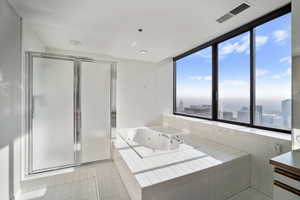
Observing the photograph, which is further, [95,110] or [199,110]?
[199,110]

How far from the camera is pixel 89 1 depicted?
1567 mm

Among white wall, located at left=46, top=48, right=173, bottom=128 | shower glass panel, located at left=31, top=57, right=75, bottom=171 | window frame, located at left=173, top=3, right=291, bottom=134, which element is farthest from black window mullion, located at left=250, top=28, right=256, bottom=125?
shower glass panel, located at left=31, top=57, right=75, bottom=171

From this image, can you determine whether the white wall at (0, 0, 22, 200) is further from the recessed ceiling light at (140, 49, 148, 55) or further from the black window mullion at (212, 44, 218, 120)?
the black window mullion at (212, 44, 218, 120)

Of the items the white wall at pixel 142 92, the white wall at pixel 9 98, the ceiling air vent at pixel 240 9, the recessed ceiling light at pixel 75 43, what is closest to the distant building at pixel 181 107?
the white wall at pixel 142 92

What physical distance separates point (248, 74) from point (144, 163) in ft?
6.82

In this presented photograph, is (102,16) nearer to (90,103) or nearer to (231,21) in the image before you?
(90,103)

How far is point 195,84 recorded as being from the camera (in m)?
3.30

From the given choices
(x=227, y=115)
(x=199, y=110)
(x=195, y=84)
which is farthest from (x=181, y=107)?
(x=227, y=115)

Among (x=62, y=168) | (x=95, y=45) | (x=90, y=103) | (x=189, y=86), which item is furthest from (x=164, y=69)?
(x=62, y=168)

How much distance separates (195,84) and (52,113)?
118 inches

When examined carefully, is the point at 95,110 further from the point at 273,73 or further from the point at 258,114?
the point at 273,73

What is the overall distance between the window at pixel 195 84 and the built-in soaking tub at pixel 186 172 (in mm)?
1045

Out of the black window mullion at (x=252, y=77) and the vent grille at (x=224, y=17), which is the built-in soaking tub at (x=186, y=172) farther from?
the vent grille at (x=224, y=17)

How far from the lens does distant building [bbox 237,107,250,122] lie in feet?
7.37
